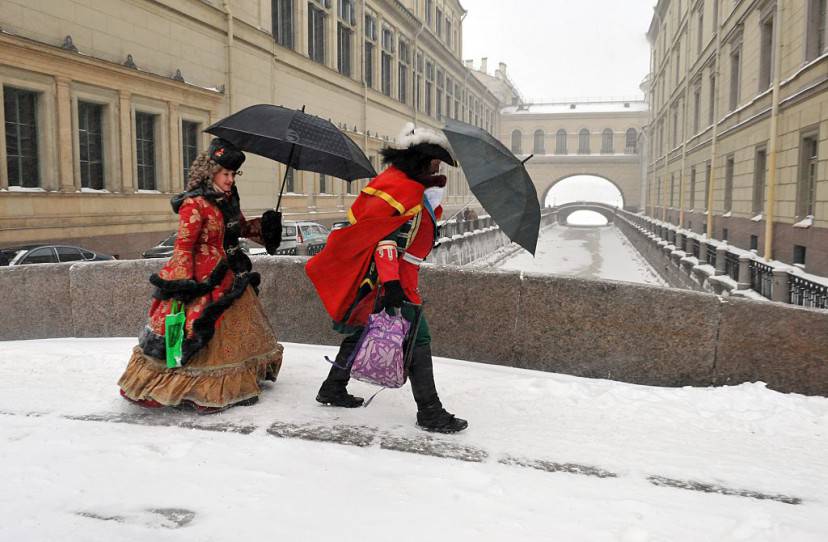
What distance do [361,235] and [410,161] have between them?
0.52 m

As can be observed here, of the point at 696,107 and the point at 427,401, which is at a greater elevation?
the point at 696,107

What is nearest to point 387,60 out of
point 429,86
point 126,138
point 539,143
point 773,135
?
point 429,86

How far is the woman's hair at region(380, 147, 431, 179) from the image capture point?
12.2 ft

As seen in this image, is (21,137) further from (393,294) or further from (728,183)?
(728,183)

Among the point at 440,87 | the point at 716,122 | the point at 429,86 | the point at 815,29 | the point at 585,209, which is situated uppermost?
the point at 440,87

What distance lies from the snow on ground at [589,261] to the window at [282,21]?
11.3 m

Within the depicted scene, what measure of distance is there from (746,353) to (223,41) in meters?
17.4

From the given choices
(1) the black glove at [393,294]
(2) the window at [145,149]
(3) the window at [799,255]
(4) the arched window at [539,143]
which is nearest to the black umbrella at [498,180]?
(1) the black glove at [393,294]

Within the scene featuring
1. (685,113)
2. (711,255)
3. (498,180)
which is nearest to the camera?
(498,180)

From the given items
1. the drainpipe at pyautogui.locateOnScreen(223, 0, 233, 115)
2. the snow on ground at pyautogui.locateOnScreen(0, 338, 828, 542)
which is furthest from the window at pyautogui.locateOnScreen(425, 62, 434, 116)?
the snow on ground at pyautogui.locateOnScreen(0, 338, 828, 542)

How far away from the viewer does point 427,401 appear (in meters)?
3.79

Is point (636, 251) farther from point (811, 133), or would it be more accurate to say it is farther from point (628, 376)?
point (628, 376)

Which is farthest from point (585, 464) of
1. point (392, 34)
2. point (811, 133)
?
point (392, 34)

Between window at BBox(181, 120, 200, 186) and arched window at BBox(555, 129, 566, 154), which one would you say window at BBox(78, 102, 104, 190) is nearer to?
window at BBox(181, 120, 200, 186)
